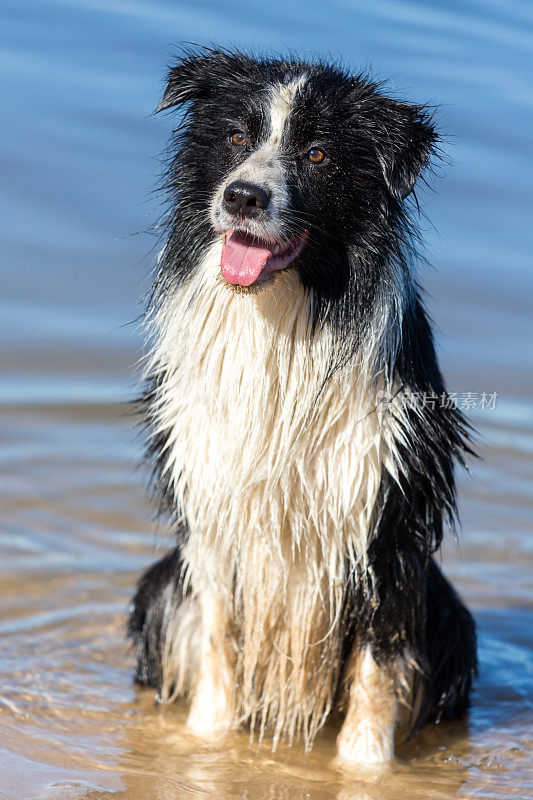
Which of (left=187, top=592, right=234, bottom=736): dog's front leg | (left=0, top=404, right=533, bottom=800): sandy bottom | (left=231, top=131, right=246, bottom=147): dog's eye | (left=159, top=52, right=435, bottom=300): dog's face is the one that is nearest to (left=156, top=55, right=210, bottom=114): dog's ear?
(left=159, top=52, right=435, bottom=300): dog's face

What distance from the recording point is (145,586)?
14.1ft

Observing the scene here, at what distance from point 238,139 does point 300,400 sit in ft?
2.71

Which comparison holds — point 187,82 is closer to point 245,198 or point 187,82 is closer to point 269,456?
point 245,198

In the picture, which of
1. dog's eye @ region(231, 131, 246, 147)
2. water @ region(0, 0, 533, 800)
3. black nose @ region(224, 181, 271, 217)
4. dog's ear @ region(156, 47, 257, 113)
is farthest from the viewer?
water @ region(0, 0, 533, 800)

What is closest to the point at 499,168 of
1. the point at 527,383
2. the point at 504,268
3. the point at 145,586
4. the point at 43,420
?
the point at 504,268

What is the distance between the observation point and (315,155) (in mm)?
3418

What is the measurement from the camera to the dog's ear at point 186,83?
3688 mm

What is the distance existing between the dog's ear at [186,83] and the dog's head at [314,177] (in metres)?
0.16

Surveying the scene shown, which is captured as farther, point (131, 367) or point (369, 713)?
point (131, 367)

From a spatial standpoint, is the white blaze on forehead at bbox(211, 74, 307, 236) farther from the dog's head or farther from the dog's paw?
the dog's paw

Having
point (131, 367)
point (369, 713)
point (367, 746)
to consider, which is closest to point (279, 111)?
point (369, 713)

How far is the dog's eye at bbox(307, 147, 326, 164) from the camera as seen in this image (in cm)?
342

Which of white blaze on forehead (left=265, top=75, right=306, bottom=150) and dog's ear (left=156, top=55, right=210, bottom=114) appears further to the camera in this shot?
dog's ear (left=156, top=55, right=210, bottom=114)

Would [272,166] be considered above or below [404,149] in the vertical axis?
below
